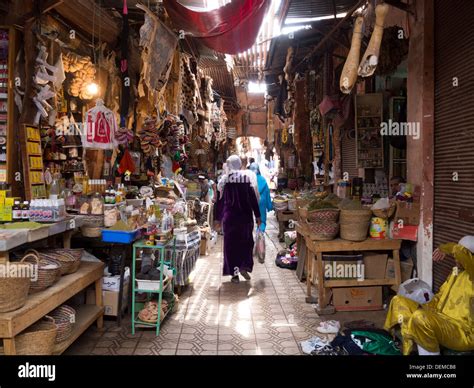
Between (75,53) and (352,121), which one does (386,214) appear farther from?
(75,53)

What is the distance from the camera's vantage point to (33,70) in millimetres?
5047

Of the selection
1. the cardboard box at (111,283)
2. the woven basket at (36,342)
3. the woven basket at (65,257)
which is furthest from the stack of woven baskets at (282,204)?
the woven basket at (36,342)

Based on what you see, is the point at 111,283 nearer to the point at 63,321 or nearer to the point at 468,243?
the point at 63,321

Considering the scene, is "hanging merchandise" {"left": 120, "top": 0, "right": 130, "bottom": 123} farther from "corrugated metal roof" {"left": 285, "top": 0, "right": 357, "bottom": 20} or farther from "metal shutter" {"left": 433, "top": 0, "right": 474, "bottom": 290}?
"metal shutter" {"left": 433, "top": 0, "right": 474, "bottom": 290}

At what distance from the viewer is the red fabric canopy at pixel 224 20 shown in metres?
5.65

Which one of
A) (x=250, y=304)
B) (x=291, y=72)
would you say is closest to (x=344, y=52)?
(x=291, y=72)

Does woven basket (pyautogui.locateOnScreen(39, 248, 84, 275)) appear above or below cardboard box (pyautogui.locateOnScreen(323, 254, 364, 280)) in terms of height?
above

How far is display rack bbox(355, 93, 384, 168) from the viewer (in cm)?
732

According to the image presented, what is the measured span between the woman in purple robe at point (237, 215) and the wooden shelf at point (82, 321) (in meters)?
2.56

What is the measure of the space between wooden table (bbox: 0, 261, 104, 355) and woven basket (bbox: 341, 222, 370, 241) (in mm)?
3033

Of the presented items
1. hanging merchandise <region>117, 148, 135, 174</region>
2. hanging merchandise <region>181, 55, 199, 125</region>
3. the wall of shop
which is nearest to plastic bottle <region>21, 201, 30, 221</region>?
hanging merchandise <region>117, 148, 135, 174</region>

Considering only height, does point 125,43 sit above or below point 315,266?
above

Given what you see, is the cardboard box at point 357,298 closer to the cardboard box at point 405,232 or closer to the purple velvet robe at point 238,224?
the cardboard box at point 405,232

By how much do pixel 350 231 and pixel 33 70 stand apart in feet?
14.3
